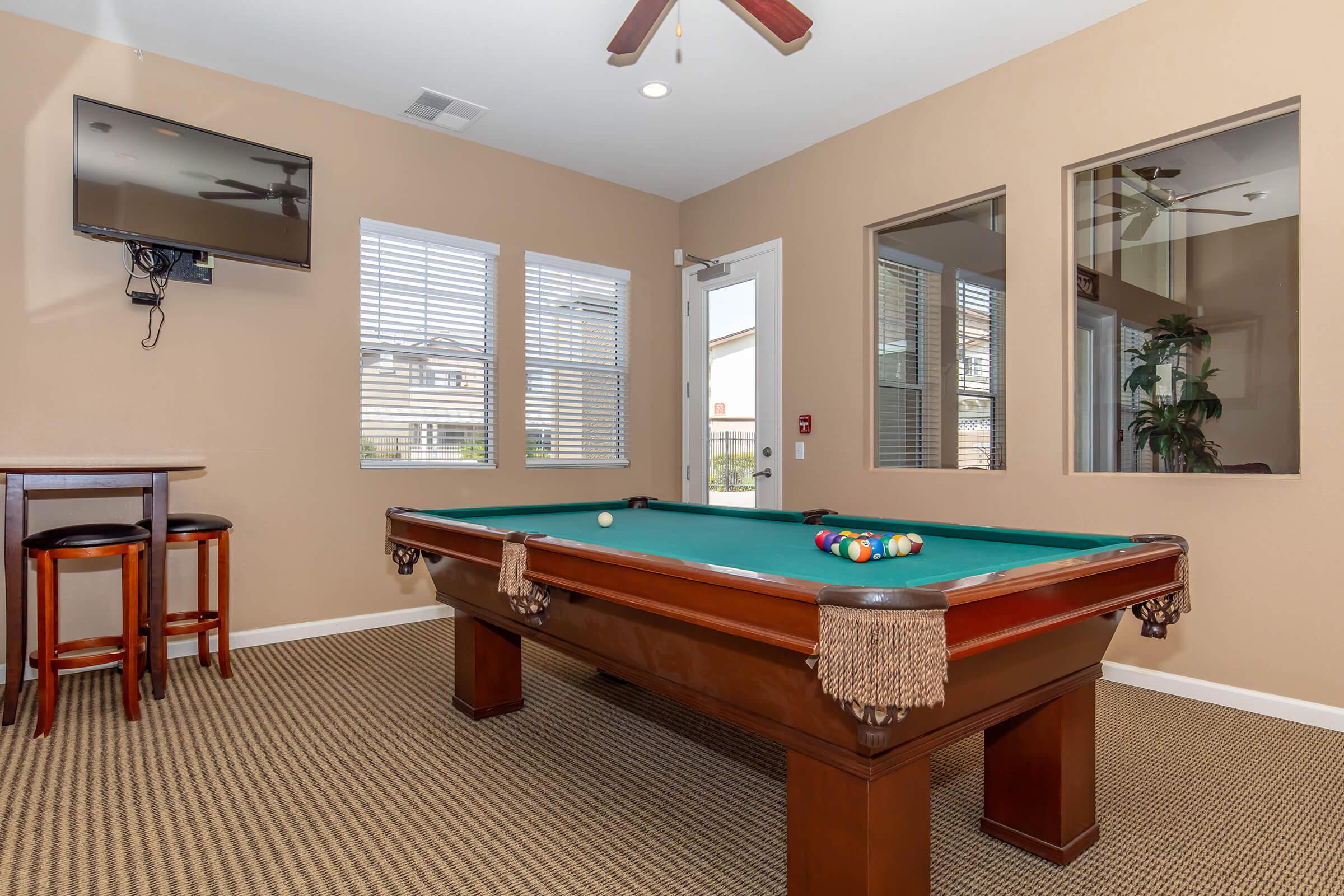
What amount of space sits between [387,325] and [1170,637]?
4.23 meters

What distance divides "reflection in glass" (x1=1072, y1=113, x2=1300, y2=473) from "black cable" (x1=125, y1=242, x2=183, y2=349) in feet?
14.0

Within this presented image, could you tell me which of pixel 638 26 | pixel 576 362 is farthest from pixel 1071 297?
pixel 576 362

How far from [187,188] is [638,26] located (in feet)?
7.61

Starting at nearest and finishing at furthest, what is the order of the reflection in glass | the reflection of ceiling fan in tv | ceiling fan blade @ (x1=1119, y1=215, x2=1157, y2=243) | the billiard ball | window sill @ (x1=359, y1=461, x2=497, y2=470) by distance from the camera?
the billiard ball, the reflection in glass, the reflection of ceiling fan in tv, ceiling fan blade @ (x1=1119, y1=215, x2=1157, y2=243), window sill @ (x1=359, y1=461, x2=497, y2=470)

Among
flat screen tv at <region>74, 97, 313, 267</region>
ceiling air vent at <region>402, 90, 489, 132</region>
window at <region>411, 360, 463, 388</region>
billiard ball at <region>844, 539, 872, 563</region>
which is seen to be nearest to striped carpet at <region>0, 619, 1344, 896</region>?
billiard ball at <region>844, 539, 872, 563</region>

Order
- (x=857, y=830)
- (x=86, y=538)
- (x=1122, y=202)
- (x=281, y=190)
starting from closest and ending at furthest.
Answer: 1. (x=857, y=830)
2. (x=86, y=538)
3. (x=1122, y=202)
4. (x=281, y=190)

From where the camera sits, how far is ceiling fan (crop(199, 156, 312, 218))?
3475mm

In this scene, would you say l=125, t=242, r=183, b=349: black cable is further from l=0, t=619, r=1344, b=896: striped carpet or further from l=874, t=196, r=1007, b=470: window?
l=874, t=196, r=1007, b=470: window

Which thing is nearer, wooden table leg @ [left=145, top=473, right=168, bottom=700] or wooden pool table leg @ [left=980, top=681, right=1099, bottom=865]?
wooden pool table leg @ [left=980, top=681, right=1099, bottom=865]

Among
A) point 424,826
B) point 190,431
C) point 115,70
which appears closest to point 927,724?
point 424,826

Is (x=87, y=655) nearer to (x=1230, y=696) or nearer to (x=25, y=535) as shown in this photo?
(x=25, y=535)

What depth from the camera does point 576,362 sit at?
4.99 m

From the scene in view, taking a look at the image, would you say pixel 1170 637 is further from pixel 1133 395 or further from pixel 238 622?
pixel 238 622

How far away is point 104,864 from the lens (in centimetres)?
175
